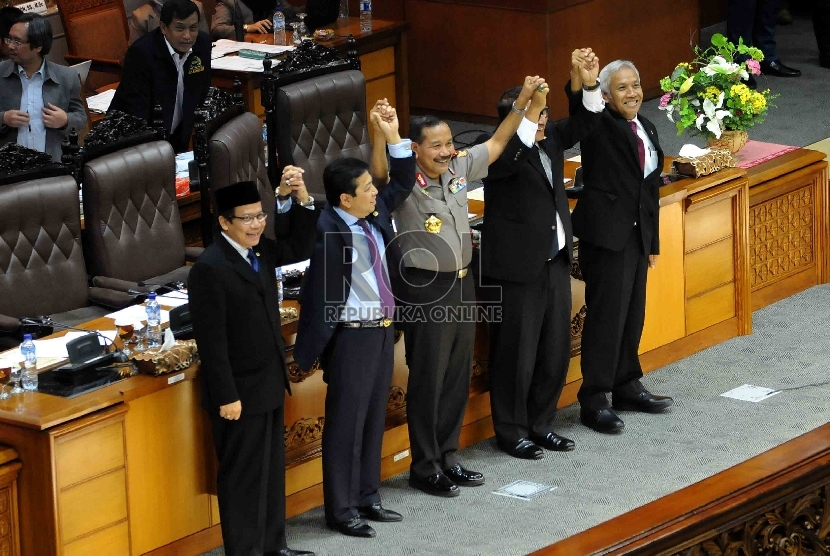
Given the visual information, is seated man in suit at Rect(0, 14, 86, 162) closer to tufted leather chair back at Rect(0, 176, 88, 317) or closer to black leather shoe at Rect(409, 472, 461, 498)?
tufted leather chair back at Rect(0, 176, 88, 317)

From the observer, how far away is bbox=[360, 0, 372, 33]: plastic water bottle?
879cm

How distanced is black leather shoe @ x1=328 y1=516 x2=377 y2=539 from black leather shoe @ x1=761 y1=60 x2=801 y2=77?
6.27 metres

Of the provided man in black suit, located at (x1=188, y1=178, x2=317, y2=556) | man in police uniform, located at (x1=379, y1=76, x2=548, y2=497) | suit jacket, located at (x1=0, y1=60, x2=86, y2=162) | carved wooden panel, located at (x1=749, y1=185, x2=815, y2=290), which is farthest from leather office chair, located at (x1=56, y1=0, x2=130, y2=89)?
man in black suit, located at (x1=188, y1=178, x2=317, y2=556)

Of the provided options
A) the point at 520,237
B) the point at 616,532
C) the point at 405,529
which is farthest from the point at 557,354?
the point at 616,532

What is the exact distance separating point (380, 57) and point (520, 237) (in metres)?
3.88

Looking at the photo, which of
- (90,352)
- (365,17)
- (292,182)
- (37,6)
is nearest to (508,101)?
(292,182)

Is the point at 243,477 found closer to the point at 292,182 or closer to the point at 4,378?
the point at 4,378

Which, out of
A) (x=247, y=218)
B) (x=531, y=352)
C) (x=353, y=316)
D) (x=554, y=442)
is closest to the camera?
(x=247, y=218)

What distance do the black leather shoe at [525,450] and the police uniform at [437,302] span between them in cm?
34

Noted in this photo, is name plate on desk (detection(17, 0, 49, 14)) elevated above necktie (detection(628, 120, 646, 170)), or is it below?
above

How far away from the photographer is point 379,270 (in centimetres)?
479

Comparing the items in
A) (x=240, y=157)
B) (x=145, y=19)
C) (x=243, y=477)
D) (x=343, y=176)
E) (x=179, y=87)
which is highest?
(x=145, y=19)

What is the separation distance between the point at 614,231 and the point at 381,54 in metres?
3.71

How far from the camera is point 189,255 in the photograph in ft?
20.3
